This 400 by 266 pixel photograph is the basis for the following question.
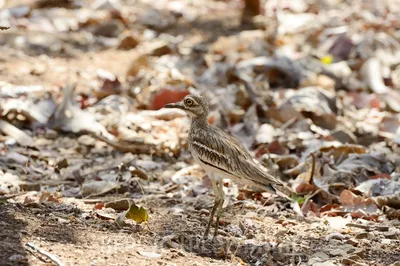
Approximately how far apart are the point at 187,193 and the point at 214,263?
1.55 m

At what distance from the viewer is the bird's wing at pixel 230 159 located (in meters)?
4.90

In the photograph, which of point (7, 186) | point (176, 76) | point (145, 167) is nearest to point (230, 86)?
point (176, 76)

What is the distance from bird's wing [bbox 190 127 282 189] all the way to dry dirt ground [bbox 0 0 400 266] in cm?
35

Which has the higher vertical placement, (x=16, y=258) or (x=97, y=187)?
(x=16, y=258)

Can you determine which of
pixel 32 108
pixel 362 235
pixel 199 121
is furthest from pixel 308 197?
pixel 32 108

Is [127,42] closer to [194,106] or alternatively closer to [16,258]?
[194,106]

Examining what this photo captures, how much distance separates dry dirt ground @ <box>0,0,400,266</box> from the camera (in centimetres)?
429

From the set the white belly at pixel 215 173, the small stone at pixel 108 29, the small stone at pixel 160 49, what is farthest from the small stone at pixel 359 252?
the small stone at pixel 108 29

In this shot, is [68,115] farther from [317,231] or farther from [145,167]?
[317,231]

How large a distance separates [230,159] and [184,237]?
53cm

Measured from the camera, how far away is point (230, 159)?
16.2ft

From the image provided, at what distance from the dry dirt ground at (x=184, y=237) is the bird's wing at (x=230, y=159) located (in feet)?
1.13

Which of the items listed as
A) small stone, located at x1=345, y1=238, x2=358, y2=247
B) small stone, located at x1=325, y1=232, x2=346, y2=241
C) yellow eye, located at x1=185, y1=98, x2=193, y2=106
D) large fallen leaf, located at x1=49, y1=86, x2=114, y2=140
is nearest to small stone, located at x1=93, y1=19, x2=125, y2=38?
large fallen leaf, located at x1=49, y1=86, x2=114, y2=140

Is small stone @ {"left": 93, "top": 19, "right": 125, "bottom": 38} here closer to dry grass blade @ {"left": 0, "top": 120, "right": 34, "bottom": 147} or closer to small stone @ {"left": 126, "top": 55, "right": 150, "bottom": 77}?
small stone @ {"left": 126, "top": 55, "right": 150, "bottom": 77}
